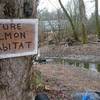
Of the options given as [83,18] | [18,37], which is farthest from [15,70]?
[83,18]

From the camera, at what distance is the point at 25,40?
1928mm

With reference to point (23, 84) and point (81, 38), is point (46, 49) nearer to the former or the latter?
point (81, 38)

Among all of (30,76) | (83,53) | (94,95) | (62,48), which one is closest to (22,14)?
(30,76)

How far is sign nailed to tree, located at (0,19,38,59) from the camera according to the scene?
1.85m

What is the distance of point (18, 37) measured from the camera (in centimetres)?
189

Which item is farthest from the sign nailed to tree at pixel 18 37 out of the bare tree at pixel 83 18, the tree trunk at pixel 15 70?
the bare tree at pixel 83 18

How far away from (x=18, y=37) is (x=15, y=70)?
0.18 metres

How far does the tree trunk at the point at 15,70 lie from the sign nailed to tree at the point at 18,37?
0.03m

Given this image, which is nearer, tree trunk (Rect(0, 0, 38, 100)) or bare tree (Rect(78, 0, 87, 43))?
tree trunk (Rect(0, 0, 38, 100))

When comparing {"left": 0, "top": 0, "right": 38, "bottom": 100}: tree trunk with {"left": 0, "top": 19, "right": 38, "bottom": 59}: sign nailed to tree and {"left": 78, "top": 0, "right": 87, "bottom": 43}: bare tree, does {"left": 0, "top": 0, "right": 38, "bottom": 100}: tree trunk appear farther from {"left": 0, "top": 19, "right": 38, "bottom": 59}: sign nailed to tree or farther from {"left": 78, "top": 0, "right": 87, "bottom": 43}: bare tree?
{"left": 78, "top": 0, "right": 87, "bottom": 43}: bare tree

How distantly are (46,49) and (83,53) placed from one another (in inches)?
137

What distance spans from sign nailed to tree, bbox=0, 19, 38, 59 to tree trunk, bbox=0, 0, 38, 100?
0.03m

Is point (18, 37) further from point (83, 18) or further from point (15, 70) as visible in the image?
point (83, 18)

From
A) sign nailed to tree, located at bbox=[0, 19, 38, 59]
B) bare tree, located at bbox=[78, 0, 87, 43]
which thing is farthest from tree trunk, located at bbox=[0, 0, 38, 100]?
bare tree, located at bbox=[78, 0, 87, 43]
